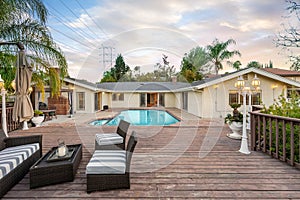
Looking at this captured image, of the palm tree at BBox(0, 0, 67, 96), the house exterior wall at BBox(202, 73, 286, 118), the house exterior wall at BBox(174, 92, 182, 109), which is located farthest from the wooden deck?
the house exterior wall at BBox(174, 92, 182, 109)

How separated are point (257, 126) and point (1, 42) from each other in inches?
305

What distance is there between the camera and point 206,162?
402 cm

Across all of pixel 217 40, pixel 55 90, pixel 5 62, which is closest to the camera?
pixel 5 62

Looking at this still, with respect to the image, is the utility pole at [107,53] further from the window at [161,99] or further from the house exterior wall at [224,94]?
the window at [161,99]

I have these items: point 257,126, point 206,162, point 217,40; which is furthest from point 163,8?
point 217,40

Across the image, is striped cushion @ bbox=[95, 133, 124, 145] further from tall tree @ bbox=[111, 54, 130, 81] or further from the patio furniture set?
tall tree @ bbox=[111, 54, 130, 81]

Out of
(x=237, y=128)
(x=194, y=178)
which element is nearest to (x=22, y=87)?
(x=194, y=178)

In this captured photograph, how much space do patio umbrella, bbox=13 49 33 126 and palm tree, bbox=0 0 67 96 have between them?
308cm

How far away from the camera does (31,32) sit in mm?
6453

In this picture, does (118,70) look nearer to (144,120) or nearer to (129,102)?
(129,102)

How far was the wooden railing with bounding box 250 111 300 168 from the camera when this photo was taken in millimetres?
3770

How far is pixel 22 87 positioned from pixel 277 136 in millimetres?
5499

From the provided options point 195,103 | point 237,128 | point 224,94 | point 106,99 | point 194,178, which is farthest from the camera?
point 106,99

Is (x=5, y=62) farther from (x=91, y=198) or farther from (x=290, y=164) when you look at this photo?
(x=290, y=164)
